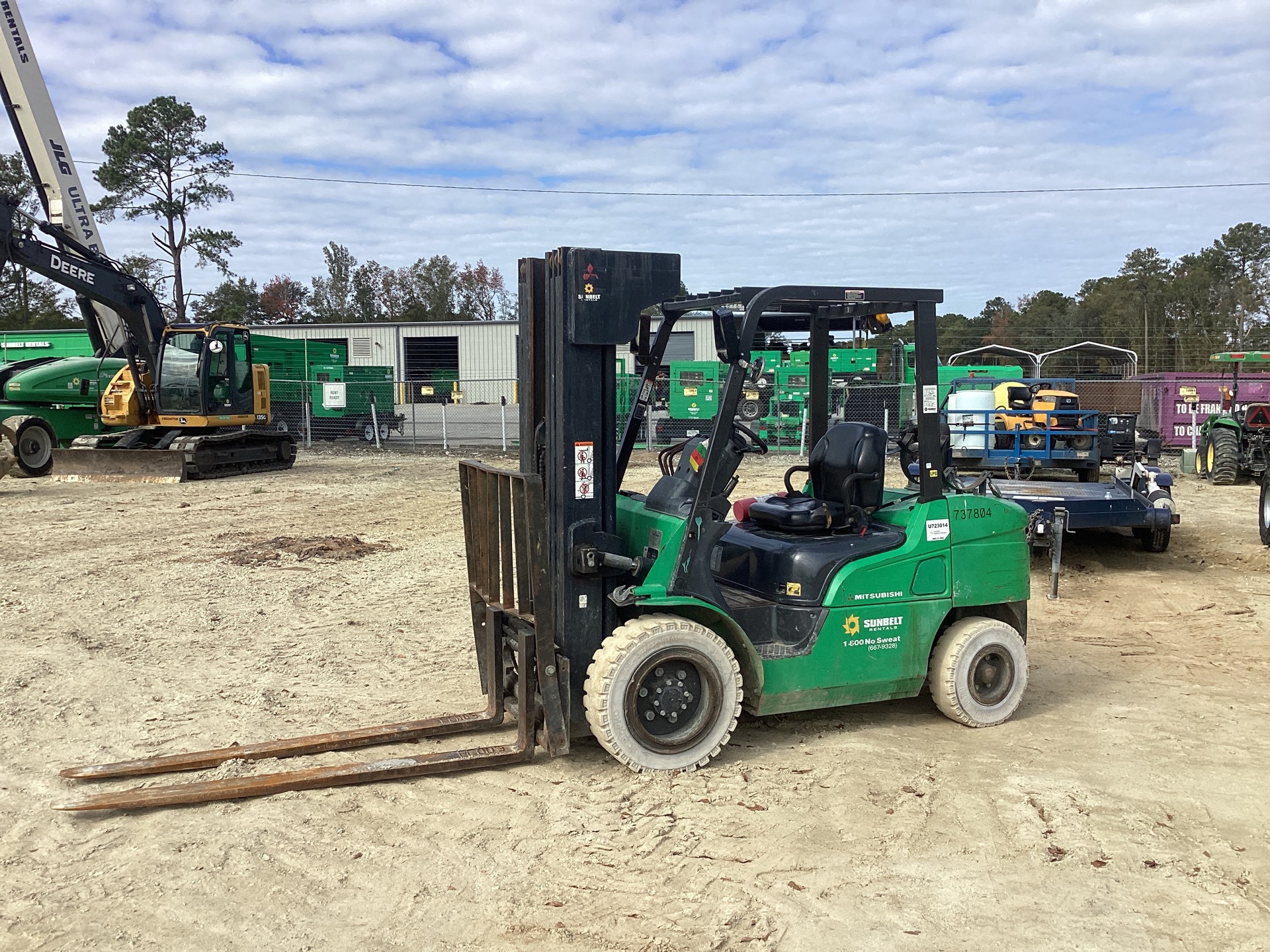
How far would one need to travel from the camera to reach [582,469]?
5047mm

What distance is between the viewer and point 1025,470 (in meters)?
13.2

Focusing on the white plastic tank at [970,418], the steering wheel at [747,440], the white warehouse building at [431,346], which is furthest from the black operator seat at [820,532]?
the white warehouse building at [431,346]

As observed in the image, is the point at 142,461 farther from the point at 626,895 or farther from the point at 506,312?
the point at 506,312

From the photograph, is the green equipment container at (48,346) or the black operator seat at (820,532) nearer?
the black operator seat at (820,532)

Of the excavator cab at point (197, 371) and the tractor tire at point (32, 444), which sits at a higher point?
the excavator cab at point (197, 371)

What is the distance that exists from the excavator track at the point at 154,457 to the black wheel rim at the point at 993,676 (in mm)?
16086

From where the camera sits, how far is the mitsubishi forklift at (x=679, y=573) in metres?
4.98

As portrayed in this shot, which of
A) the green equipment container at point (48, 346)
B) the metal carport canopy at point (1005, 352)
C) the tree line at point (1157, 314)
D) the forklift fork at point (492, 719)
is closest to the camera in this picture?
the forklift fork at point (492, 719)

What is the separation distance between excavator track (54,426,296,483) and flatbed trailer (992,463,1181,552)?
46.4 ft

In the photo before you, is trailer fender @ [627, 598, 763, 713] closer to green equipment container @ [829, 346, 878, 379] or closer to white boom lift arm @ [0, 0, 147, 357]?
white boom lift arm @ [0, 0, 147, 357]

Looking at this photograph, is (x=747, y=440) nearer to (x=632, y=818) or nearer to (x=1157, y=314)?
(x=632, y=818)

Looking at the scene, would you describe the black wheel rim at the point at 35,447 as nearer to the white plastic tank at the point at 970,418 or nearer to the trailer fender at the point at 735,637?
the white plastic tank at the point at 970,418

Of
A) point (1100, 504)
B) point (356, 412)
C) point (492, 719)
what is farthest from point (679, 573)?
point (356, 412)

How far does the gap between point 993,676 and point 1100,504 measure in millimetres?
5002
